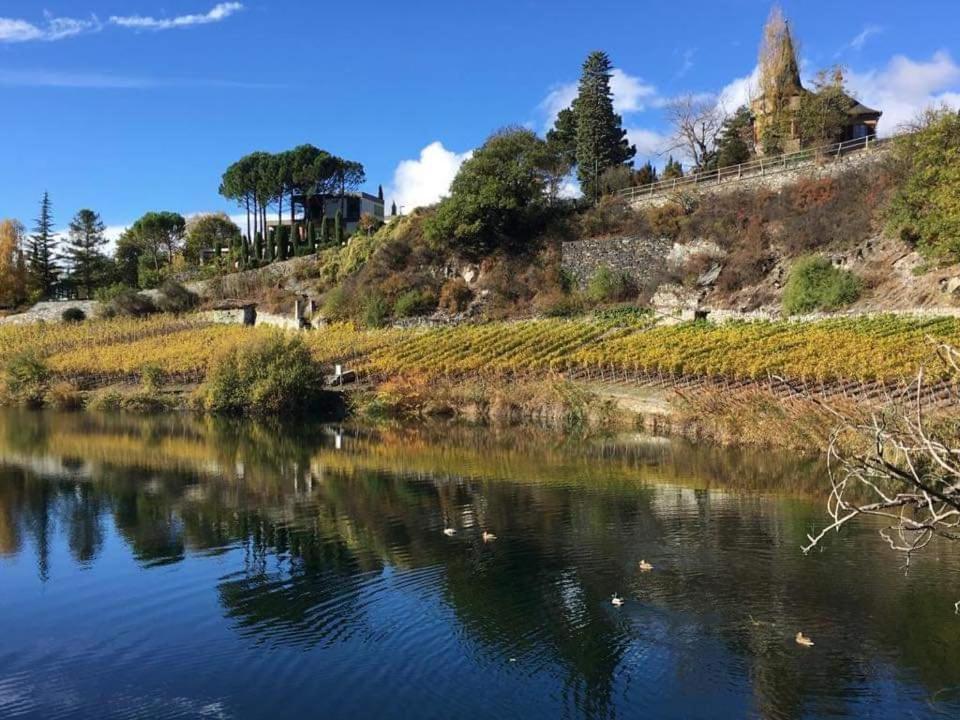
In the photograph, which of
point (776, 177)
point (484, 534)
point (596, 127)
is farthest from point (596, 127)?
point (484, 534)

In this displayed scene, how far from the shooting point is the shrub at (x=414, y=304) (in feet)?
165

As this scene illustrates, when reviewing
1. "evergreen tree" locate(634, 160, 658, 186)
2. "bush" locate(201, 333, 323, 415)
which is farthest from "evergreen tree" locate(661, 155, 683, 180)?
"bush" locate(201, 333, 323, 415)

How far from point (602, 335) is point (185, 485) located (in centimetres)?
2291

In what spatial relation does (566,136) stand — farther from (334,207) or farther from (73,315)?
(73,315)

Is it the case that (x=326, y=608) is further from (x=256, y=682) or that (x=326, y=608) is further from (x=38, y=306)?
(x=38, y=306)

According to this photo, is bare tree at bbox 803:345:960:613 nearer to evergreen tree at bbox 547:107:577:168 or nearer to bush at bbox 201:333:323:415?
bush at bbox 201:333:323:415

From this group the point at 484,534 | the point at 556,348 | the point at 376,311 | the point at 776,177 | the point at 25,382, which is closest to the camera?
the point at 484,534

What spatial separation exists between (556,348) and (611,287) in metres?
10.5

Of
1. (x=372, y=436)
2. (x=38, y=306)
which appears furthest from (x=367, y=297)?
(x=38, y=306)

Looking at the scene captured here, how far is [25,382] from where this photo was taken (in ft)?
145

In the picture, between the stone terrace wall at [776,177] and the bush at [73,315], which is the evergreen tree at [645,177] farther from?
the bush at [73,315]

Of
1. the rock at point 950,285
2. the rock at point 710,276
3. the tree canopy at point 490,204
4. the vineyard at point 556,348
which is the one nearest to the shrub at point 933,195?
the rock at point 950,285

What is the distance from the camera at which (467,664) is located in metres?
10.1

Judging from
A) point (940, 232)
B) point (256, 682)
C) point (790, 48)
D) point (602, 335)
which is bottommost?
point (256, 682)
